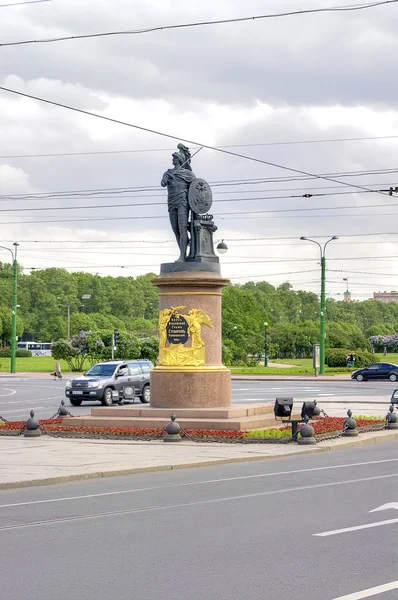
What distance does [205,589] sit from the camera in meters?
7.67

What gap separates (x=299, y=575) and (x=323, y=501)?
4.72 metres

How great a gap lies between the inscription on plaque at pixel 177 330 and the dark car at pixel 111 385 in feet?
35.8

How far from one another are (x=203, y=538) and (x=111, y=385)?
85.6ft

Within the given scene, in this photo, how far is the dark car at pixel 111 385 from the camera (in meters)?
35.7

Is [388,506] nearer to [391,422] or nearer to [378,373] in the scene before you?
[391,422]

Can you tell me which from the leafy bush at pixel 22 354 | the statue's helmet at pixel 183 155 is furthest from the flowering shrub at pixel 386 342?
the statue's helmet at pixel 183 155

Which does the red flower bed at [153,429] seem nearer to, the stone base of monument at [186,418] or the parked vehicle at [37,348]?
the stone base of monument at [186,418]

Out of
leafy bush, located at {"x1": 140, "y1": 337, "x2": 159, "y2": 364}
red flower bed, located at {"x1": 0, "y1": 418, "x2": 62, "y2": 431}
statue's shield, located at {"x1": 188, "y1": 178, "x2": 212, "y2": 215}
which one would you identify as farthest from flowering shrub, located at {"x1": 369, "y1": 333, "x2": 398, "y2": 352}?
red flower bed, located at {"x1": 0, "y1": 418, "x2": 62, "y2": 431}

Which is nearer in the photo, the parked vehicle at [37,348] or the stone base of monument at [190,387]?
the stone base of monument at [190,387]

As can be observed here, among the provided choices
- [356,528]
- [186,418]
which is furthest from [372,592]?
[186,418]

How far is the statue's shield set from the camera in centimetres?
2638

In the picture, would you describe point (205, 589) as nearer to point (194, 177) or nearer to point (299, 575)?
point (299, 575)

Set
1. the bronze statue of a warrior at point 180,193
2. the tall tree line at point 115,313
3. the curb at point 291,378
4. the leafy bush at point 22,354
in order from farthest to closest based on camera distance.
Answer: the leafy bush at point 22,354 → the tall tree line at point 115,313 → the curb at point 291,378 → the bronze statue of a warrior at point 180,193

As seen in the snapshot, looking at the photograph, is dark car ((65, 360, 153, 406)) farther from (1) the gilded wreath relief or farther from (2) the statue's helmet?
(2) the statue's helmet
